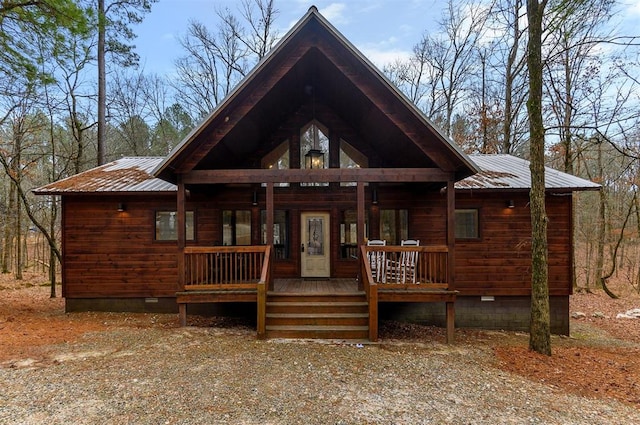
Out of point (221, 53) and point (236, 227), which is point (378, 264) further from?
point (221, 53)

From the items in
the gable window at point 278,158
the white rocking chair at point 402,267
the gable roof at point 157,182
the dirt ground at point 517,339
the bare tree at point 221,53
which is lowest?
the dirt ground at point 517,339

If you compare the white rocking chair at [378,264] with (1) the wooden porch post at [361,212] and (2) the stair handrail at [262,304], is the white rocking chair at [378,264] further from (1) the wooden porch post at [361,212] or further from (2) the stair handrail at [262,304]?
(2) the stair handrail at [262,304]

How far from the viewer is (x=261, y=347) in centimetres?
573

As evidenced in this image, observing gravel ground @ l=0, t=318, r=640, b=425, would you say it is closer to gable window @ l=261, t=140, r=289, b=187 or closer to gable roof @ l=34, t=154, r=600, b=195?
gable roof @ l=34, t=154, r=600, b=195

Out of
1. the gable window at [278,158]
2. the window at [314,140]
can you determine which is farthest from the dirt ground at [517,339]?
the window at [314,140]

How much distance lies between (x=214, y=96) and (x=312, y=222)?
1273 centimetres

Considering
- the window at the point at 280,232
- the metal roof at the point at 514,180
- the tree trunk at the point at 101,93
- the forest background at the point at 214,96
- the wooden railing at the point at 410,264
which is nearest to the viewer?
the wooden railing at the point at 410,264

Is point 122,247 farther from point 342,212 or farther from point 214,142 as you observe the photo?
point 342,212

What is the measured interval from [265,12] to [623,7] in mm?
15854

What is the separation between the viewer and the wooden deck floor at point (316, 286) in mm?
7180

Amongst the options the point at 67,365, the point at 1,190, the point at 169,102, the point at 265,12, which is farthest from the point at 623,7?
the point at 1,190

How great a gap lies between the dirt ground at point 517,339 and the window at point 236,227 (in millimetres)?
2127

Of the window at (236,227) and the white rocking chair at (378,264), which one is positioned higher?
the window at (236,227)

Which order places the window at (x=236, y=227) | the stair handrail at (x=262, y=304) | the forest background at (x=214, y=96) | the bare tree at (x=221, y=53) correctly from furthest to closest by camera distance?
1. the bare tree at (x=221, y=53)
2. the forest background at (x=214, y=96)
3. the window at (x=236, y=227)
4. the stair handrail at (x=262, y=304)
